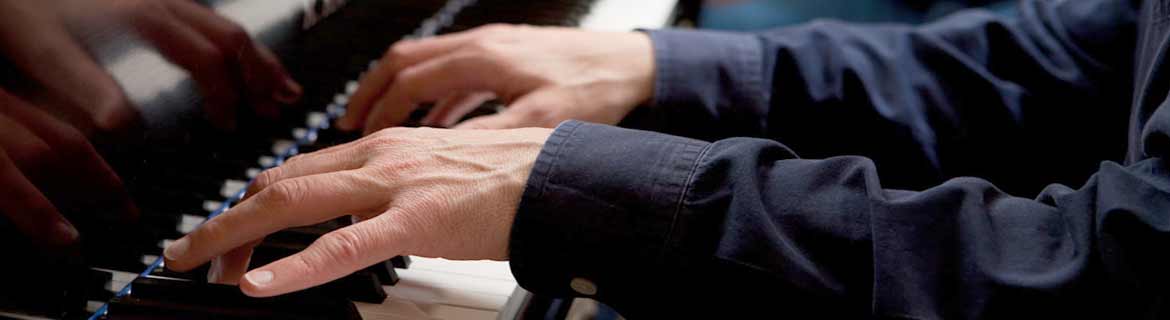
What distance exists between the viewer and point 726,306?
0.68 m

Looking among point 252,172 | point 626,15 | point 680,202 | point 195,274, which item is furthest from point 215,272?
point 626,15

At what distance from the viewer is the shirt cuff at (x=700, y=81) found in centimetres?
110

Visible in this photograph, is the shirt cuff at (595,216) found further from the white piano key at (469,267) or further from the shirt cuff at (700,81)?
the shirt cuff at (700,81)

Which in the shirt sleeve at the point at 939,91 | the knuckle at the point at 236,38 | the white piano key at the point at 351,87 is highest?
the knuckle at the point at 236,38

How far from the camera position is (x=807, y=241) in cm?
68

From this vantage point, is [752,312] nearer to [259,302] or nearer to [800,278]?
[800,278]

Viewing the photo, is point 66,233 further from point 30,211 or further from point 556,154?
point 556,154

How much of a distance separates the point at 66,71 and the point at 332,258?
222 mm

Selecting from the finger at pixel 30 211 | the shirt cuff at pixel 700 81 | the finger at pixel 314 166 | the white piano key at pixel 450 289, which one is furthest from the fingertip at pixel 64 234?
the shirt cuff at pixel 700 81

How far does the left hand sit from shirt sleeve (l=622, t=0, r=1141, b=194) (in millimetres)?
417

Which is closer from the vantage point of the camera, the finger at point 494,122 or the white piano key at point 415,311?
the white piano key at point 415,311

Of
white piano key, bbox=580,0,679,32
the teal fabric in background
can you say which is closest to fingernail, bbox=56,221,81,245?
white piano key, bbox=580,0,679,32

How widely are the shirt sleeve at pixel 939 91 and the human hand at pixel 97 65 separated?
1.43 ft

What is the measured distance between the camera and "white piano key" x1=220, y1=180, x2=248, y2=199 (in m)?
0.89
